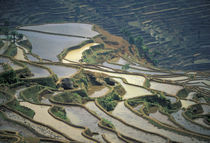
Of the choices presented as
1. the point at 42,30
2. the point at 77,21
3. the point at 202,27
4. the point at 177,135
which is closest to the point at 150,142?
the point at 177,135

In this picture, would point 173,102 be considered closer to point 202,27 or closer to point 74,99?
point 74,99

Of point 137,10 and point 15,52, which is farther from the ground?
point 137,10

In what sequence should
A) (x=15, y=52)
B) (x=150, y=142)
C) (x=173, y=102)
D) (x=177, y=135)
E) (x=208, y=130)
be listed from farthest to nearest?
(x=15, y=52) < (x=173, y=102) < (x=208, y=130) < (x=177, y=135) < (x=150, y=142)

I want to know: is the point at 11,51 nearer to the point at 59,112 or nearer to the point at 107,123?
the point at 59,112

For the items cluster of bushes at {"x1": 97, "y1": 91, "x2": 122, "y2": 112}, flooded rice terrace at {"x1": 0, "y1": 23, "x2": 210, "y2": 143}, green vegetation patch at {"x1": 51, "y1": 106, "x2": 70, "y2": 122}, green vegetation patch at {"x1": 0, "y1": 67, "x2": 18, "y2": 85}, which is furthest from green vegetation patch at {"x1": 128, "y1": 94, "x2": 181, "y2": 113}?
green vegetation patch at {"x1": 0, "y1": 67, "x2": 18, "y2": 85}

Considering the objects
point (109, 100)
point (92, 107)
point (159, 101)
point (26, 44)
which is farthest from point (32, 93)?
point (26, 44)

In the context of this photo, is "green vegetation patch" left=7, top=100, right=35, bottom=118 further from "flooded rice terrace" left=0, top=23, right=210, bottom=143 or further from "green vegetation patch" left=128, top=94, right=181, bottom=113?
"green vegetation patch" left=128, top=94, right=181, bottom=113

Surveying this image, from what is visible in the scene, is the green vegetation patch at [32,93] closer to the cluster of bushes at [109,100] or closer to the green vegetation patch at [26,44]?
the cluster of bushes at [109,100]
